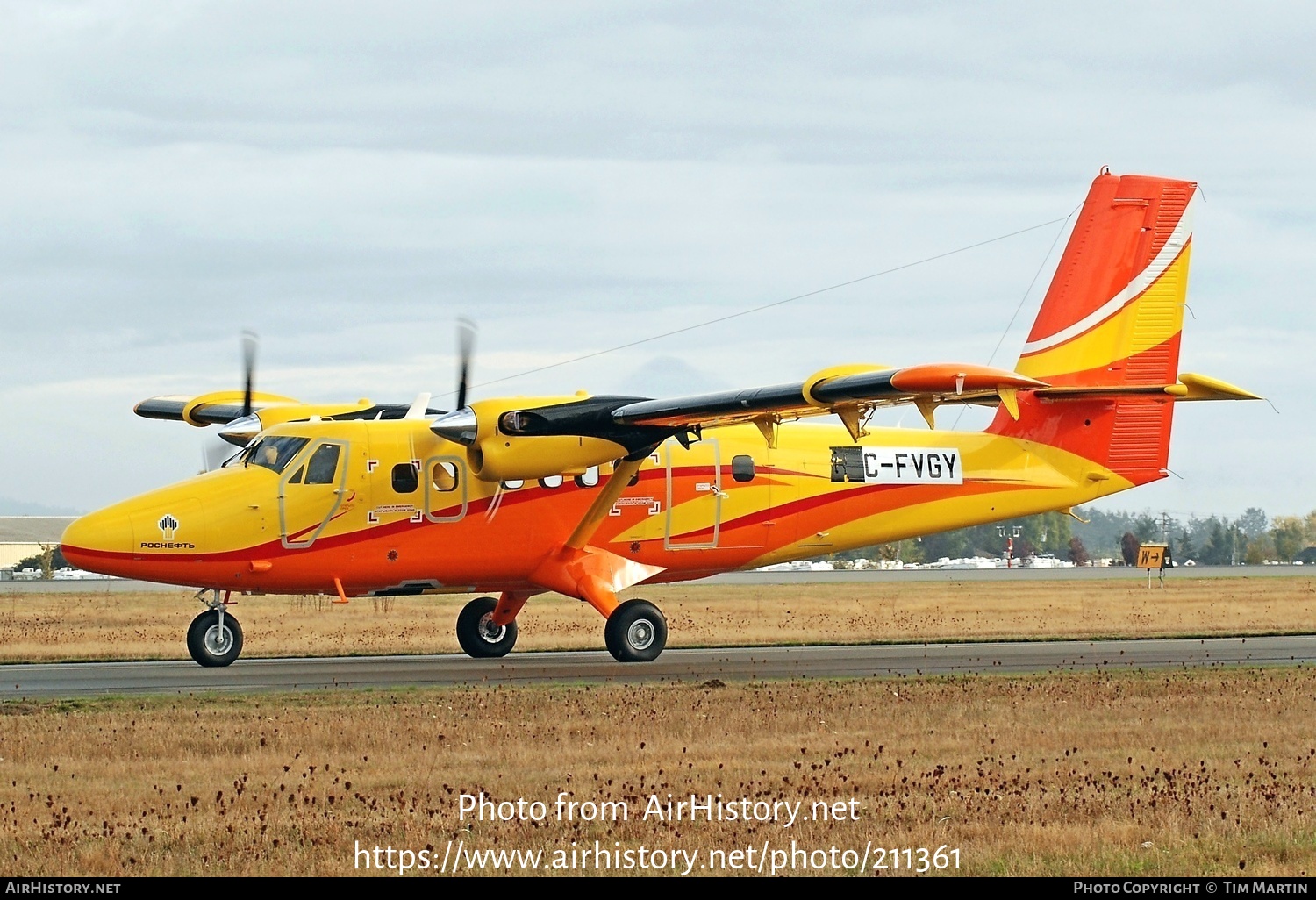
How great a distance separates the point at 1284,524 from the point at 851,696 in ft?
556

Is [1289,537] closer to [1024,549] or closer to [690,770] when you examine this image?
[1024,549]

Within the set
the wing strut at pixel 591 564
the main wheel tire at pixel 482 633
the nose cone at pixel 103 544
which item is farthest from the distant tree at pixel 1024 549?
the nose cone at pixel 103 544

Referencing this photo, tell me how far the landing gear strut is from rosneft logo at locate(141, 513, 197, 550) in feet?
4.47

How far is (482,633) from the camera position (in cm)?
2656

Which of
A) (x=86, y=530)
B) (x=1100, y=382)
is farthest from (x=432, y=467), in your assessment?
(x=1100, y=382)

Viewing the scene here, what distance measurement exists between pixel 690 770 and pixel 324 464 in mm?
11406

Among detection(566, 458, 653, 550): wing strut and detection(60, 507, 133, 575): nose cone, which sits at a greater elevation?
detection(566, 458, 653, 550): wing strut

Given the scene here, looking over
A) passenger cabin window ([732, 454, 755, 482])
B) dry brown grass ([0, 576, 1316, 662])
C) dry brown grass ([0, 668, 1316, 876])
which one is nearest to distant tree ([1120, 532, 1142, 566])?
dry brown grass ([0, 576, 1316, 662])

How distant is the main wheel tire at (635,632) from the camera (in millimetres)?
24547

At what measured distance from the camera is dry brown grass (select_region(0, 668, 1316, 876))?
10.7 m

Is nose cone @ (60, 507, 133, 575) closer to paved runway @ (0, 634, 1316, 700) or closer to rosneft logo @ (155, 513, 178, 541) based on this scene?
rosneft logo @ (155, 513, 178, 541)

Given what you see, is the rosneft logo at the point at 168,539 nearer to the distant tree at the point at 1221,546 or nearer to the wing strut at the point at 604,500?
the wing strut at the point at 604,500

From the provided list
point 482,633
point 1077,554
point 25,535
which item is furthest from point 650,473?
point 1077,554

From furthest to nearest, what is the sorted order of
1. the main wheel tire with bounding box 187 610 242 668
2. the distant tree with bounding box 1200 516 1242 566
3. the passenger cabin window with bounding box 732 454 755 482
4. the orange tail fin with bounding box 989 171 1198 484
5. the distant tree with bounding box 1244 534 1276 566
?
the distant tree with bounding box 1200 516 1242 566, the distant tree with bounding box 1244 534 1276 566, the orange tail fin with bounding box 989 171 1198 484, the passenger cabin window with bounding box 732 454 755 482, the main wheel tire with bounding box 187 610 242 668
